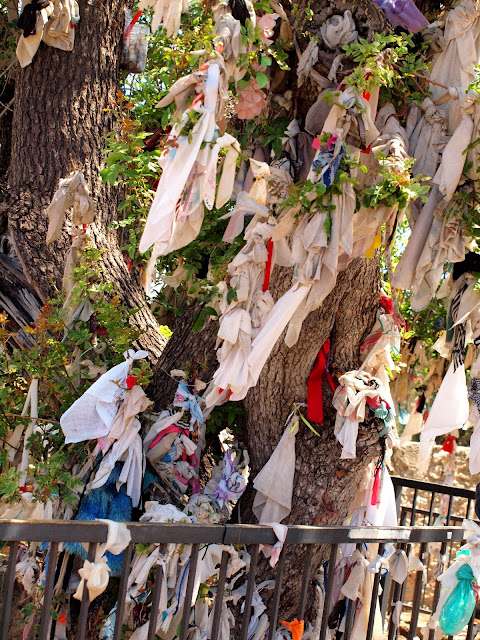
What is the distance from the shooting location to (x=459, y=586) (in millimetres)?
3176

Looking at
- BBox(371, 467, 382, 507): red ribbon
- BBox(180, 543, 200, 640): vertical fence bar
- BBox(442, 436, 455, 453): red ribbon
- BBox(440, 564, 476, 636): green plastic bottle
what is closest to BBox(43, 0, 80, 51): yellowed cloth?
BBox(371, 467, 382, 507): red ribbon

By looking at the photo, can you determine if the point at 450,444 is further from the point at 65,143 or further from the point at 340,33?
the point at 340,33

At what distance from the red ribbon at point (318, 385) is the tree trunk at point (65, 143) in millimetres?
969

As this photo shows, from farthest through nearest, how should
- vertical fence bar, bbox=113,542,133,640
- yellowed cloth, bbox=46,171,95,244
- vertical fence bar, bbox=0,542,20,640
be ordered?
yellowed cloth, bbox=46,171,95,244 → vertical fence bar, bbox=113,542,133,640 → vertical fence bar, bbox=0,542,20,640

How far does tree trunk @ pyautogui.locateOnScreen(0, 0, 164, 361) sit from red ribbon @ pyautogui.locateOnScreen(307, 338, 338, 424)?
3.18 feet

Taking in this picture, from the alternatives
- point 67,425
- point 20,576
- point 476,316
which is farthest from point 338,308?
point 20,576

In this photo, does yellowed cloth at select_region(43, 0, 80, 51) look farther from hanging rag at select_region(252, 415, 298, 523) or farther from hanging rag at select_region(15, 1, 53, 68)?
hanging rag at select_region(252, 415, 298, 523)

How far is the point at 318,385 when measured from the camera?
362 centimetres

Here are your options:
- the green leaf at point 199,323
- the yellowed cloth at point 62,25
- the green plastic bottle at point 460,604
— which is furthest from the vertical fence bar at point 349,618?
the yellowed cloth at point 62,25

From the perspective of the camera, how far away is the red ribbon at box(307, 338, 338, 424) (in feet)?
11.8

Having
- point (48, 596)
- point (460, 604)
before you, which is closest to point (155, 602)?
point (48, 596)

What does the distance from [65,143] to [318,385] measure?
2077mm

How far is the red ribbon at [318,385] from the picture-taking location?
361 cm

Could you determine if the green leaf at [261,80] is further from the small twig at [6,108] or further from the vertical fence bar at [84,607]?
the small twig at [6,108]
